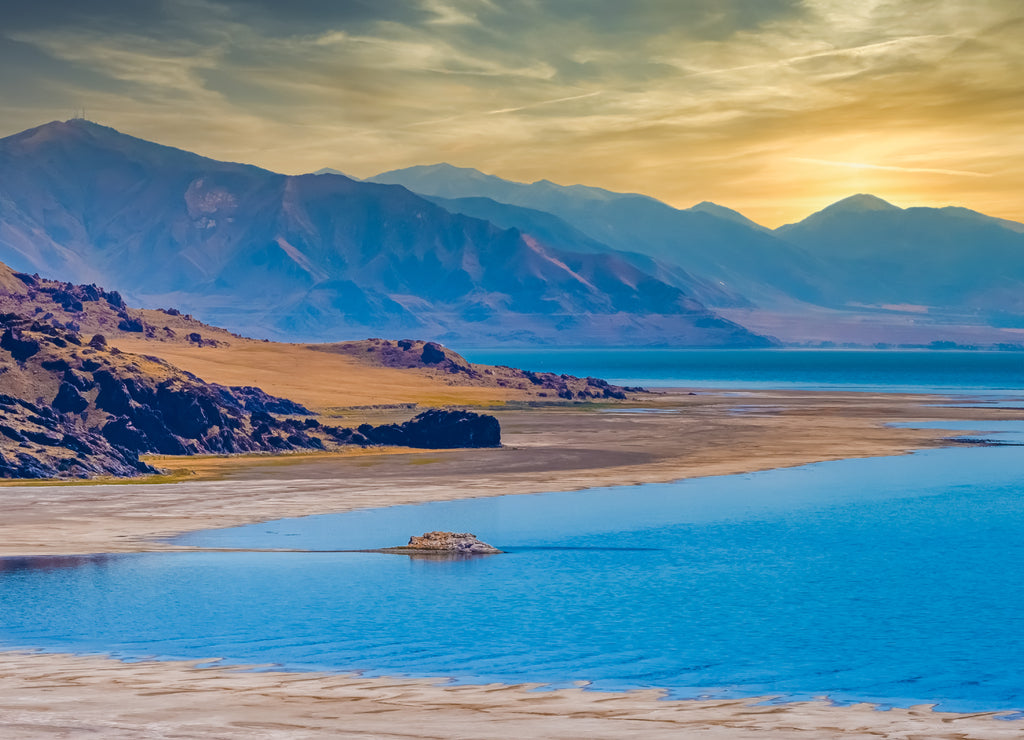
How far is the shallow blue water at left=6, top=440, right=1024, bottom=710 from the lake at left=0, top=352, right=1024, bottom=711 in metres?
0.13

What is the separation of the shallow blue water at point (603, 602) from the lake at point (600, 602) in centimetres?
13

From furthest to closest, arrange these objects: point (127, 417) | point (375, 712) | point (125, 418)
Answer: point (127, 417) → point (125, 418) → point (375, 712)

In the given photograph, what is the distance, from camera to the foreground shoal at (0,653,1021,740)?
28797 millimetres

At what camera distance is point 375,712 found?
103 feet

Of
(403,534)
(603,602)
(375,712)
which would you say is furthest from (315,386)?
(375,712)

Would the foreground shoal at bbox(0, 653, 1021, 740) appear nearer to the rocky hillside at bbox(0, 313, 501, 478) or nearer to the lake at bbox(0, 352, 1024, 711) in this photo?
the lake at bbox(0, 352, 1024, 711)

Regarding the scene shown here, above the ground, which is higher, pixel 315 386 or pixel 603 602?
pixel 315 386

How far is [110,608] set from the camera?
46.4 m

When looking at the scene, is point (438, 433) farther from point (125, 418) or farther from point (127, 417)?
point (125, 418)

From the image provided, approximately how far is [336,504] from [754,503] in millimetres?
26881

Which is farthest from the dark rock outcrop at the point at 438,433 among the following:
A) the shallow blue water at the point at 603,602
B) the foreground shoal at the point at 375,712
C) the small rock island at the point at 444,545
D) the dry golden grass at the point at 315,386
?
the foreground shoal at the point at 375,712

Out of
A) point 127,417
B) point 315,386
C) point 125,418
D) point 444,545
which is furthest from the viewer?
point 315,386

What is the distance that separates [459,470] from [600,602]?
4858cm

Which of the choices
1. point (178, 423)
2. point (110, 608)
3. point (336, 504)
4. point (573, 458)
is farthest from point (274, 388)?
point (110, 608)
